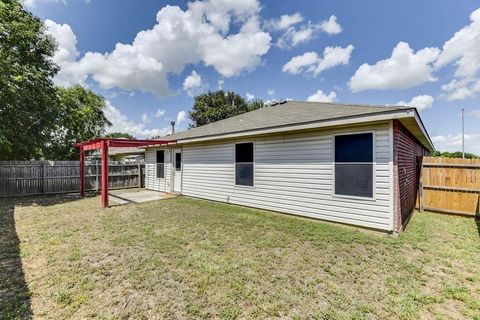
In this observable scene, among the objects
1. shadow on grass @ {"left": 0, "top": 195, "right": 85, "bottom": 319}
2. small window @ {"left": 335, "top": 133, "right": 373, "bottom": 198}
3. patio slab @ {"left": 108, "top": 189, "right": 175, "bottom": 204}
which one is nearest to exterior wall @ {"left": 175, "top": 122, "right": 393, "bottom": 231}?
small window @ {"left": 335, "top": 133, "right": 373, "bottom": 198}

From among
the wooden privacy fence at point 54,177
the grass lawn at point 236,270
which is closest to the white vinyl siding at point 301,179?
the grass lawn at point 236,270

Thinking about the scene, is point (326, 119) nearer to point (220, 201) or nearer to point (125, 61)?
point (220, 201)

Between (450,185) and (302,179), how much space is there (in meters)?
5.00

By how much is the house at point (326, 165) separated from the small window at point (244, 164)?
3 centimetres

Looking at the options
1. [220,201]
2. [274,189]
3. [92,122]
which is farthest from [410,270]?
[92,122]

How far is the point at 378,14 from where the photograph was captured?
29.5 feet

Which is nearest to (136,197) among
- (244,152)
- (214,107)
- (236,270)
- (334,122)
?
(244,152)

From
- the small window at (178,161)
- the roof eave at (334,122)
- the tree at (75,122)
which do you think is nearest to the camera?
the roof eave at (334,122)

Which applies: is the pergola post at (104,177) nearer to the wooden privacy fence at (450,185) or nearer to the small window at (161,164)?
the small window at (161,164)

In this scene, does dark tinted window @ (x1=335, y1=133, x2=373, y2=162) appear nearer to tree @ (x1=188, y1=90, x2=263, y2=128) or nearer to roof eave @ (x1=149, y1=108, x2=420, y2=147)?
roof eave @ (x1=149, y1=108, x2=420, y2=147)

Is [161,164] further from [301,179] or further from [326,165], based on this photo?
[326,165]

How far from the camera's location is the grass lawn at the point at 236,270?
100 inches

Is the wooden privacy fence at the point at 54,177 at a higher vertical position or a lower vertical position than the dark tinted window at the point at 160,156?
lower

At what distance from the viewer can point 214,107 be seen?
30734 millimetres
